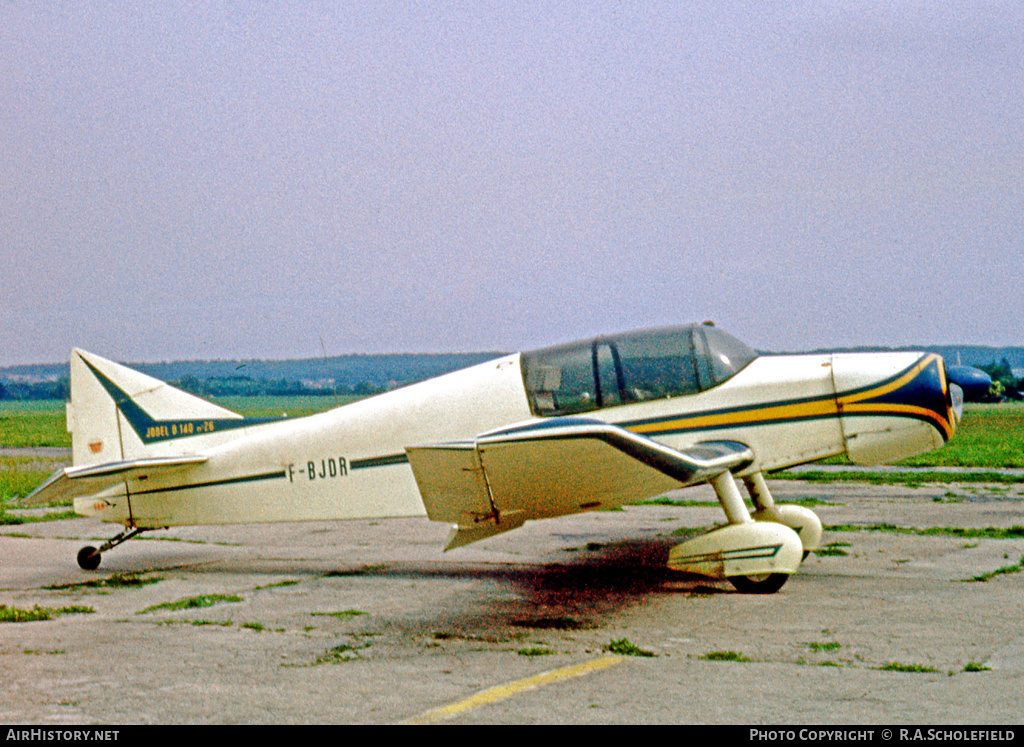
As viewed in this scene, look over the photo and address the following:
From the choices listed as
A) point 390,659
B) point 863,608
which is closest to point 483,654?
point 390,659

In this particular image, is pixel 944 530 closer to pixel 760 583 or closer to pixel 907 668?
pixel 760 583

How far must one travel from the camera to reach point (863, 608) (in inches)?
262

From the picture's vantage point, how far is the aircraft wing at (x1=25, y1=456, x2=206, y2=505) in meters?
8.70

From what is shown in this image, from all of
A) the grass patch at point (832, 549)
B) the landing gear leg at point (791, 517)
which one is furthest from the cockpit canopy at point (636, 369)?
the grass patch at point (832, 549)

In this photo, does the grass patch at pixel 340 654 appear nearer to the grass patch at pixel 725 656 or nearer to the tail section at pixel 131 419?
the grass patch at pixel 725 656

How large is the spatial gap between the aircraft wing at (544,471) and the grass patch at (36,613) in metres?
2.98

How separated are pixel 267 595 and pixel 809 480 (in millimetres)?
12424

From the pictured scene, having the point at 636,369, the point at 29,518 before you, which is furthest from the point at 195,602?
the point at 29,518

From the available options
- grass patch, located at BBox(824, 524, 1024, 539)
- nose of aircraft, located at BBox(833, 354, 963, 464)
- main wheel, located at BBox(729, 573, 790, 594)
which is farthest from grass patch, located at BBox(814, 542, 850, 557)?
main wheel, located at BBox(729, 573, 790, 594)

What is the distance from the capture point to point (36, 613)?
705 centimetres

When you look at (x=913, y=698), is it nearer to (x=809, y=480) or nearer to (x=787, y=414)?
(x=787, y=414)

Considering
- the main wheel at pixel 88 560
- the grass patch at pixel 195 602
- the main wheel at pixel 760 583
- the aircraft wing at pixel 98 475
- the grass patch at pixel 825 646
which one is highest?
the aircraft wing at pixel 98 475

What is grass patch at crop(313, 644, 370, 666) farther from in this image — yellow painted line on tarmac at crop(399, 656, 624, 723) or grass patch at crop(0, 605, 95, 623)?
grass patch at crop(0, 605, 95, 623)

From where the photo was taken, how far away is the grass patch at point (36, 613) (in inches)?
273
